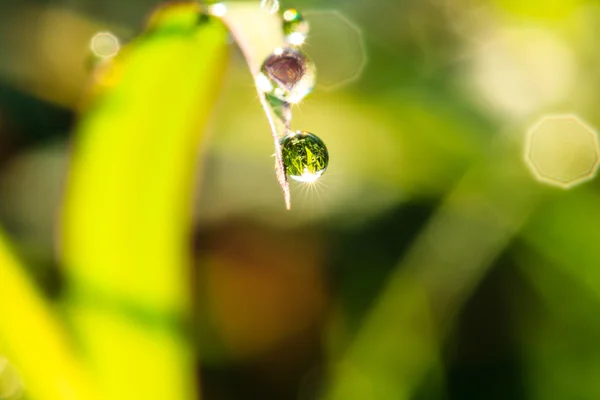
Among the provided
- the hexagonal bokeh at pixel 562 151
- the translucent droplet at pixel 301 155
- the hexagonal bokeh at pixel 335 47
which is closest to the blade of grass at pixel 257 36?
the translucent droplet at pixel 301 155

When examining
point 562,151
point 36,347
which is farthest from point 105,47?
point 562,151

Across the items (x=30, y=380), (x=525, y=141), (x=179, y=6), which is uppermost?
(x=525, y=141)

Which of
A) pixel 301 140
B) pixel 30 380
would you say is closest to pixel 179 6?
pixel 301 140

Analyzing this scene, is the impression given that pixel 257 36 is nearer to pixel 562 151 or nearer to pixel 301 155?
pixel 301 155

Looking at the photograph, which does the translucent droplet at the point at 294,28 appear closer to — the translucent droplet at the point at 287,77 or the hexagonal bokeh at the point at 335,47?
the translucent droplet at the point at 287,77

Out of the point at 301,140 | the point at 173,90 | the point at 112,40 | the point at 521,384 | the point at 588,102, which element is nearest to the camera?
the point at 301,140

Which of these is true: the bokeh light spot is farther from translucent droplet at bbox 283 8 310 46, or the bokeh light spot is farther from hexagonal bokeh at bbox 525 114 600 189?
hexagonal bokeh at bbox 525 114 600 189

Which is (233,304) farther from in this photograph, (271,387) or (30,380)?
(30,380)

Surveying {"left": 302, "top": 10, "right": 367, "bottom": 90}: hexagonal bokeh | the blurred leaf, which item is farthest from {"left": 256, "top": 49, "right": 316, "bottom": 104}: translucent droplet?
{"left": 302, "top": 10, "right": 367, "bottom": 90}: hexagonal bokeh
